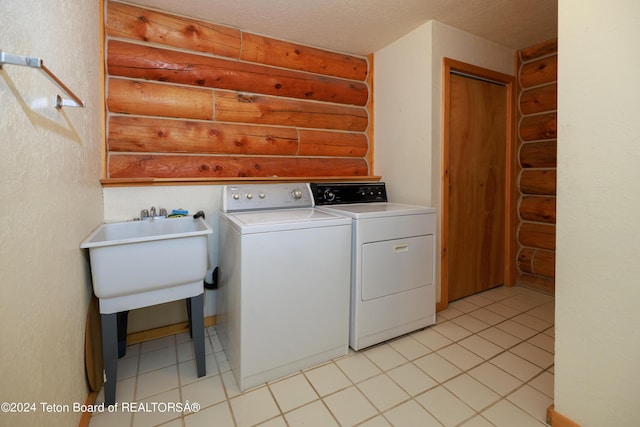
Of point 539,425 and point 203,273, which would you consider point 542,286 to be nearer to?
point 539,425

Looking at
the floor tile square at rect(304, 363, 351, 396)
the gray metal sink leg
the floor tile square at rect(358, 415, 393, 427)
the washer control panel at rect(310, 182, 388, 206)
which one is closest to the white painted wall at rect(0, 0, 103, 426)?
the gray metal sink leg

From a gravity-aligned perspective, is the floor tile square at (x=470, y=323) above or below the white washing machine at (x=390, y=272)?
below

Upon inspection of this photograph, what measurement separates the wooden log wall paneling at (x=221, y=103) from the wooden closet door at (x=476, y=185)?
2.83ft

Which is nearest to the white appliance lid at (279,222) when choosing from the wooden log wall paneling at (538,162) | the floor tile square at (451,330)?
the floor tile square at (451,330)

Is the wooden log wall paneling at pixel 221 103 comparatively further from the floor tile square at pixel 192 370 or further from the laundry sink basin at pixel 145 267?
the floor tile square at pixel 192 370

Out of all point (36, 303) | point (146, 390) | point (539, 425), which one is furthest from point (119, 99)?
point (539, 425)

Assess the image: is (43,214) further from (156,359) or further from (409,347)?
(409,347)

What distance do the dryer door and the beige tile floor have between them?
38 centimetres

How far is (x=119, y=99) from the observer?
6.30ft

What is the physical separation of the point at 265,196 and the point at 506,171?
2.35 meters

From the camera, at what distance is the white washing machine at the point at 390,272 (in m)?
1.85

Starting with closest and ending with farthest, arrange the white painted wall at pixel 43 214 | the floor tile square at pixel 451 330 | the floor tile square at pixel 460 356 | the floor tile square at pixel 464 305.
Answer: the white painted wall at pixel 43 214
the floor tile square at pixel 460 356
the floor tile square at pixel 451 330
the floor tile square at pixel 464 305

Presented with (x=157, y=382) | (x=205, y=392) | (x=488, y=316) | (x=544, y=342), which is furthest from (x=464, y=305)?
(x=157, y=382)

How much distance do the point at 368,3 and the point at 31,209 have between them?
2.14 metres
